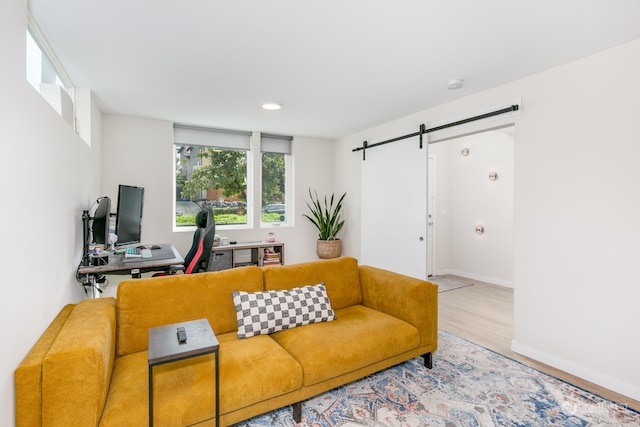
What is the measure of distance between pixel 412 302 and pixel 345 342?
66cm

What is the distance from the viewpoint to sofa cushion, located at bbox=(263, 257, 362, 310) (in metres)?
2.53

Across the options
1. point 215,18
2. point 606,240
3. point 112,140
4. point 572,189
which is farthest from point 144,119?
point 606,240

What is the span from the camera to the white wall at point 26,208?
132 centimetres

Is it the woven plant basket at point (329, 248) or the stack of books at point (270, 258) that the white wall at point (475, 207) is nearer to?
the woven plant basket at point (329, 248)

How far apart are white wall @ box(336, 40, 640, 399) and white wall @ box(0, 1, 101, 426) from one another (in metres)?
3.36

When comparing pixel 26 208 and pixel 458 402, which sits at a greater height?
pixel 26 208

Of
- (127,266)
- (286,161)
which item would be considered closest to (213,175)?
(286,161)

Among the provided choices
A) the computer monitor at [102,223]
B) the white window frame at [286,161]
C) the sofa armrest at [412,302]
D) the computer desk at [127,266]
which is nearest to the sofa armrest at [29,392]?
the computer desk at [127,266]

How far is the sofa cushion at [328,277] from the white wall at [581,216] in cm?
144

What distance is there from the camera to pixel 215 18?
6.23 ft

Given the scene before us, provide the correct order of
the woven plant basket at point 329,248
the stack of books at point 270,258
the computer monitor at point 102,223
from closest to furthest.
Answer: the computer monitor at point 102,223
the stack of books at point 270,258
the woven plant basket at point 329,248

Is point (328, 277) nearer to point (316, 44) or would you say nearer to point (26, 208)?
point (316, 44)

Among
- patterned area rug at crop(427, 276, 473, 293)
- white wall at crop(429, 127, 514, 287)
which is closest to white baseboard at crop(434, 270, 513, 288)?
white wall at crop(429, 127, 514, 287)

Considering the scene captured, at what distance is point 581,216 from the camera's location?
2.42m
